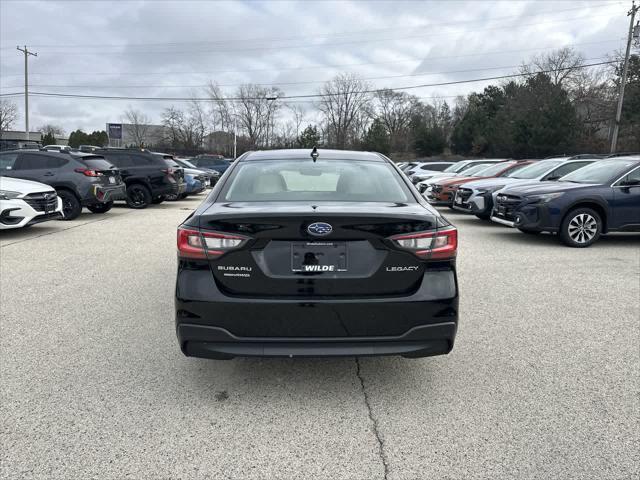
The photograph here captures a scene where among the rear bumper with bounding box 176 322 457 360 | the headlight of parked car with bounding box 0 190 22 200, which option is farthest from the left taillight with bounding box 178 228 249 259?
the headlight of parked car with bounding box 0 190 22 200

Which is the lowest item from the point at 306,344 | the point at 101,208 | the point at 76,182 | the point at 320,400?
the point at 320,400

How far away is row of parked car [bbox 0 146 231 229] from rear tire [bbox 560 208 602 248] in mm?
8057

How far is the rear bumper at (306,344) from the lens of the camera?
287cm

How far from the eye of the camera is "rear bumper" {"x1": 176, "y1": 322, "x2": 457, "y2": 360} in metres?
2.87

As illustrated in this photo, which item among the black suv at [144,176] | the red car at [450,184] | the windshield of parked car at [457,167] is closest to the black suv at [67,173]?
the black suv at [144,176]

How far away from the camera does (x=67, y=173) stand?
11750 millimetres

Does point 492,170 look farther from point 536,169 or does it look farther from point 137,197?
point 137,197

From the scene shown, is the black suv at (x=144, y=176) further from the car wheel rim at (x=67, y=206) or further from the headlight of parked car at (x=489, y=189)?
the headlight of parked car at (x=489, y=189)

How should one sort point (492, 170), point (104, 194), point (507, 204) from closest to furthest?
point (507, 204)
point (104, 194)
point (492, 170)

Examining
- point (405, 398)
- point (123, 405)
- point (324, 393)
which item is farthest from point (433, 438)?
point (123, 405)

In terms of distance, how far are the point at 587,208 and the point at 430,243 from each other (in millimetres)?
7062

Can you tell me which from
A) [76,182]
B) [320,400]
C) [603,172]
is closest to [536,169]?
[603,172]

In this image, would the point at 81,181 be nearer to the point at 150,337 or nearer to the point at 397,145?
the point at 150,337

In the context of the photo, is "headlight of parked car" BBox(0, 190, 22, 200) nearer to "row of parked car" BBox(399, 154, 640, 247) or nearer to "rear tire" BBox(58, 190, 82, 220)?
"rear tire" BBox(58, 190, 82, 220)
